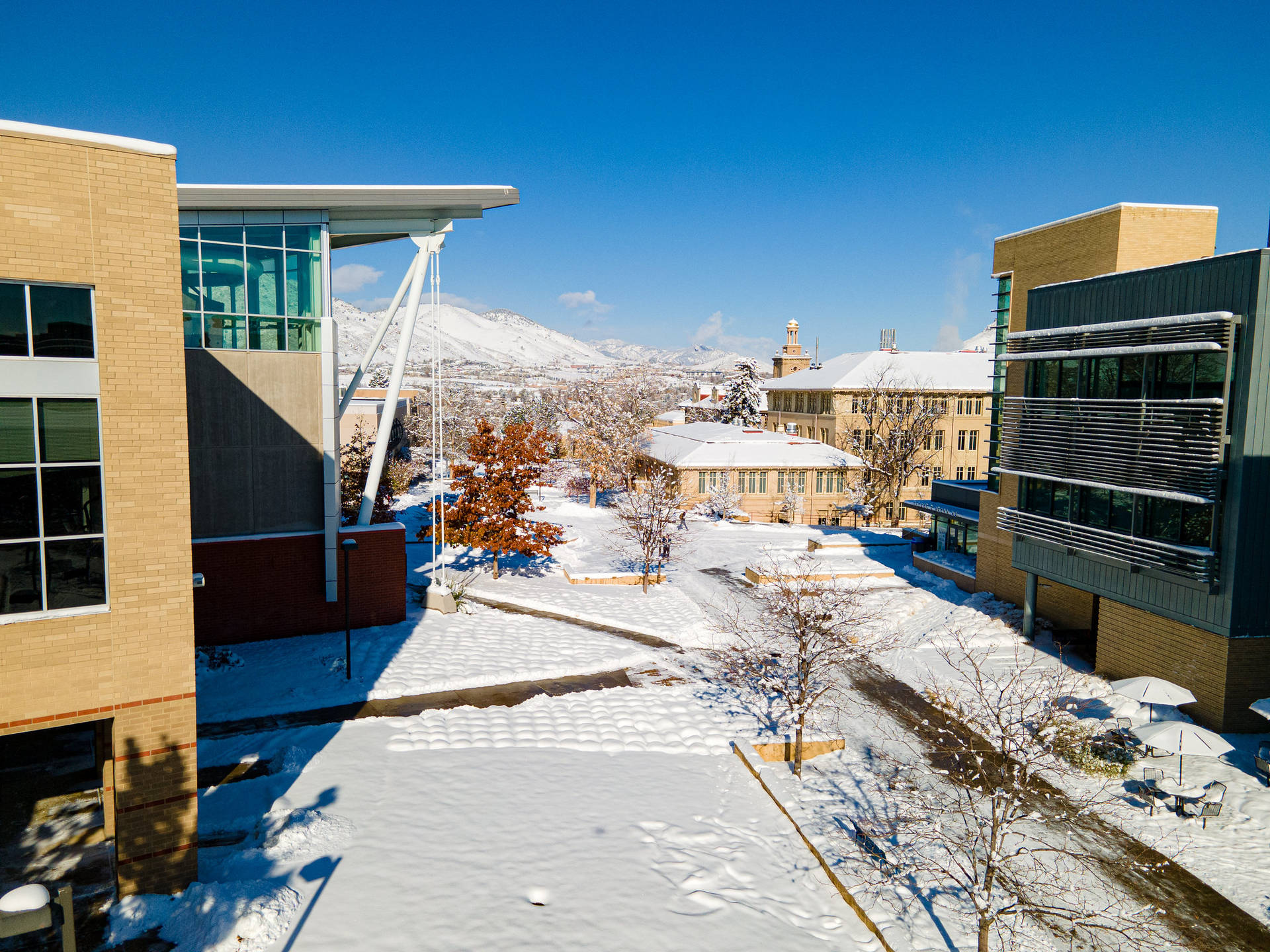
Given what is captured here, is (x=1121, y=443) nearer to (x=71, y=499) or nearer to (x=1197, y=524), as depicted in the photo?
(x=1197, y=524)

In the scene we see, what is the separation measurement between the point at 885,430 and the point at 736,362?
88.6 ft

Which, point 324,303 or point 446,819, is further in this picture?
point 324,303

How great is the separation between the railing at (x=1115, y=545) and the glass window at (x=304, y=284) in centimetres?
2099

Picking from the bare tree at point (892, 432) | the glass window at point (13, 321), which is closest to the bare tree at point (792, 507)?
the bare tree at point (892, 432)

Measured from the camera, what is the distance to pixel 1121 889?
1216 cm

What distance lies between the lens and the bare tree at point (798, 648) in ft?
53.4

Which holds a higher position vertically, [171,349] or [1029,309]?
[1029,309]

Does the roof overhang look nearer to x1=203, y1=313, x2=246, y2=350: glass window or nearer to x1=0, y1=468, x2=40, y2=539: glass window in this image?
x1=203, y1=313, x2=246, y2=350: glass window

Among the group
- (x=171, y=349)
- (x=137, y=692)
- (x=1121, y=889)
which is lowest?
(x=1121, y=889)

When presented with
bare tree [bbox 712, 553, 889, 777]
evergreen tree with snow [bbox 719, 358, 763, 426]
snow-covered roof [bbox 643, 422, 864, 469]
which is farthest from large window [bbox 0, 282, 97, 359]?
evergreen tree with snow [bbox 719, 358, 763, 426]

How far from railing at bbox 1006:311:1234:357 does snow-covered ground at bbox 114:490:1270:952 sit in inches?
330

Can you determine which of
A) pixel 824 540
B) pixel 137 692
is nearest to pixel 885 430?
pixel 824 540

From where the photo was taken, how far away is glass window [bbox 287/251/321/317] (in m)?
21.6

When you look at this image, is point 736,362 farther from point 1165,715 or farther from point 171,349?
point 171,349
